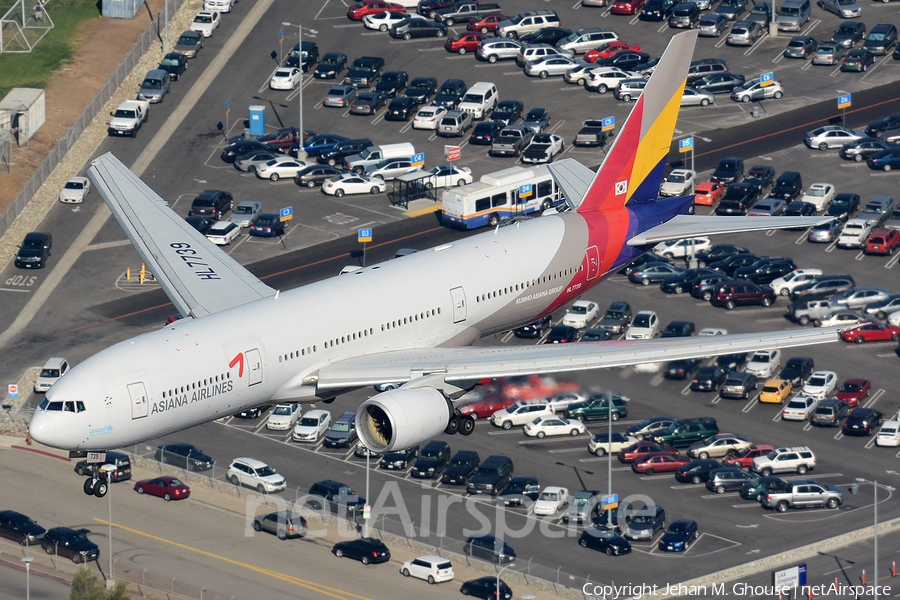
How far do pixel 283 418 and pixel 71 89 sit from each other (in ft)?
213

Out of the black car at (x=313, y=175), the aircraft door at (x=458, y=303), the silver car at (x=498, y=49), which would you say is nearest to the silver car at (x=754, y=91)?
the silver car at (x=498, y=49)

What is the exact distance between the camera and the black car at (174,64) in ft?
633

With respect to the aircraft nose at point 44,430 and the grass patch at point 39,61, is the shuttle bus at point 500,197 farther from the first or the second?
the aircraft nose at point 44,430

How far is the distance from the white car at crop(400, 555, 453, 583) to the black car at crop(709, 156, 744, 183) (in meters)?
62.9

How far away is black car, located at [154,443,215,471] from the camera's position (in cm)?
13962

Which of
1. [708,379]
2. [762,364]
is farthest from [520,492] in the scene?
[762,364]

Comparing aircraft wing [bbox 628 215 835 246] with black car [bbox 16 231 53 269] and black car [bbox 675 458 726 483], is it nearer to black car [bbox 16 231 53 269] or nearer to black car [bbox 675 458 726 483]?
black car [bbox 675 458 726 483]

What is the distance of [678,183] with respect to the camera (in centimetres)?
16988

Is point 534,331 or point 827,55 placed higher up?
point 827,55

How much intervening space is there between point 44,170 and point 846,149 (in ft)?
298

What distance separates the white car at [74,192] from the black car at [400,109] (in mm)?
36989

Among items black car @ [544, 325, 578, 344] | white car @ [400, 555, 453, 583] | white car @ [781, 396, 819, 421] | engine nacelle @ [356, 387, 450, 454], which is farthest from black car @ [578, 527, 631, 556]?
engine nacelle @ [356, 387, 450, 454]

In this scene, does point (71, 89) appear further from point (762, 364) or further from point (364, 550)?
point (762, 364)

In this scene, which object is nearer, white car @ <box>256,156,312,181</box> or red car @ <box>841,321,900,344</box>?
red car @ <box>841,321,900,344</box>
